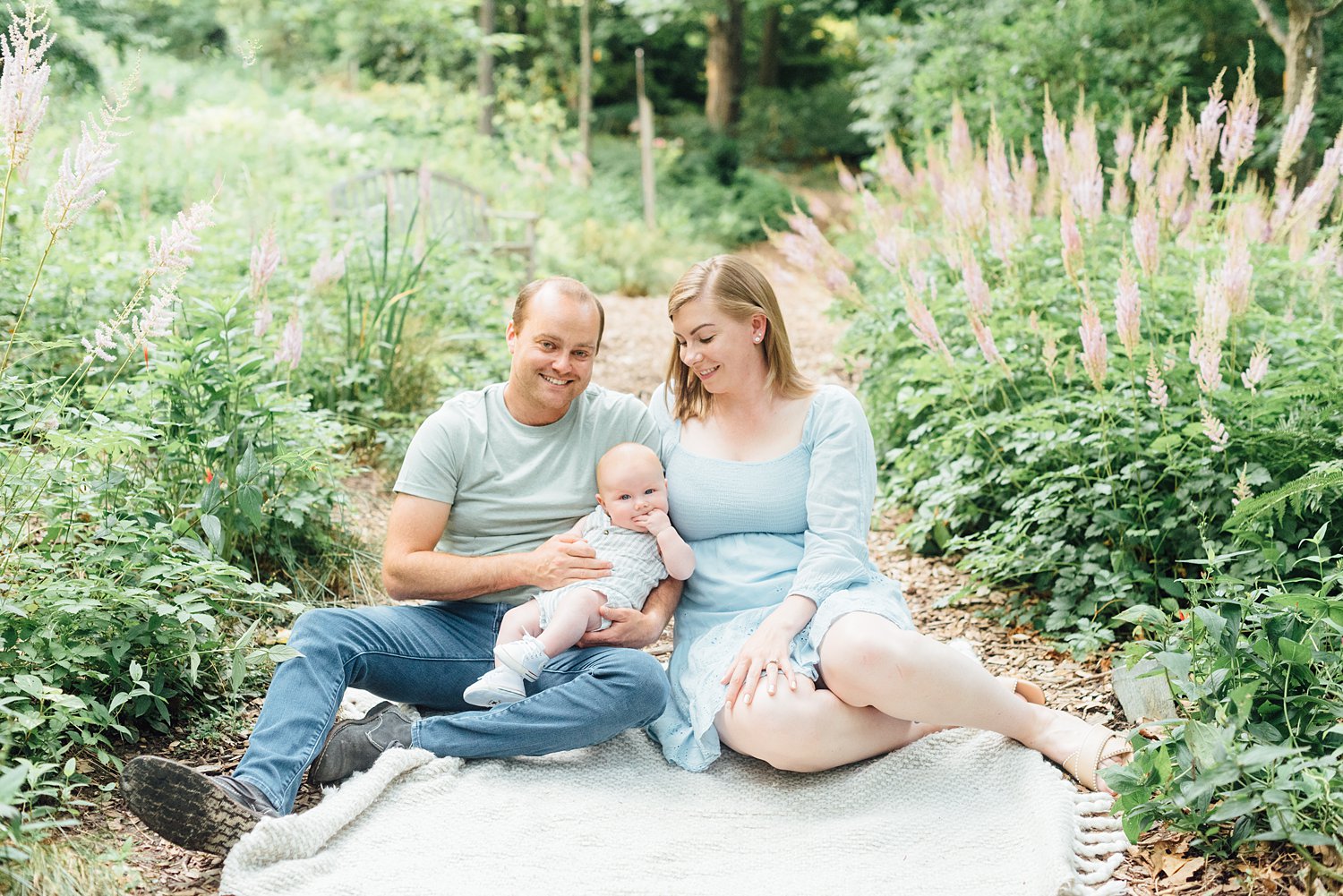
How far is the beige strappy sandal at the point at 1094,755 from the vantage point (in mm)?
2615

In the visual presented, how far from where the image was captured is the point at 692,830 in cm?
250

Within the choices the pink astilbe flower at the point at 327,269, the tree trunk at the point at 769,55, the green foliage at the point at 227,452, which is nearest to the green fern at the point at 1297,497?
the green foliage at the point at 227,452

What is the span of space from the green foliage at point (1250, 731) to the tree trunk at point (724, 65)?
1769cm

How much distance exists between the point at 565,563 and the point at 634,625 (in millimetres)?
242

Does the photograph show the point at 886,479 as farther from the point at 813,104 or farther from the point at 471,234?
the point at 813,104

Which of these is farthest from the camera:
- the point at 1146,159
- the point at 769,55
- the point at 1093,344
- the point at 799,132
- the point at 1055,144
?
the point at 769,55

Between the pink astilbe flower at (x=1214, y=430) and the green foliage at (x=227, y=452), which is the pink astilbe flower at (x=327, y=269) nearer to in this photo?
the green foliage at (x=227, y=452)

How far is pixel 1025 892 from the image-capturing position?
7.22 feet

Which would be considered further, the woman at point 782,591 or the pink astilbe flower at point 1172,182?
the pink astilbe flower at point 1172,182

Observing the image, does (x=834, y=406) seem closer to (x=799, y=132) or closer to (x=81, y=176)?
(x=81, y=176)

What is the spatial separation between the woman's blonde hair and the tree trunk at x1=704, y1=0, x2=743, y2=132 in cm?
1680

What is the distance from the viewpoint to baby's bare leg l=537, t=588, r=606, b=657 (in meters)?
2.70

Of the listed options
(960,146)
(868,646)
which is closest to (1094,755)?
(868,646)

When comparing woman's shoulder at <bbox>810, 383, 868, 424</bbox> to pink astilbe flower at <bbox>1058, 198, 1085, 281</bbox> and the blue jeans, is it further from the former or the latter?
pink astilbe flower at <bbox>1058, 198, 1085, 281</bbox>
